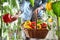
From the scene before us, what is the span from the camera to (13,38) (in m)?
1.29

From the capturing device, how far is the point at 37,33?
1.28 meters

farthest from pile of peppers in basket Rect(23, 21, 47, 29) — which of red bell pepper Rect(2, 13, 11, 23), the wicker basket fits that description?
red bell pepper Rect(2, 13, 11, 23)

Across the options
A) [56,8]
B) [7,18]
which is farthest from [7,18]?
[56,8]

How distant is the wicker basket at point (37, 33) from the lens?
1274mm

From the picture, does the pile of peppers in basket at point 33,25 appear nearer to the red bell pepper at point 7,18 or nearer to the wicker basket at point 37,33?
the wicker basket at point 37,33

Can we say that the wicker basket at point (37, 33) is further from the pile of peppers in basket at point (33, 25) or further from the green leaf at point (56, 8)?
the green leaf at point (56, 8)

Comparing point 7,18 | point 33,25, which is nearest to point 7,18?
point 7,18

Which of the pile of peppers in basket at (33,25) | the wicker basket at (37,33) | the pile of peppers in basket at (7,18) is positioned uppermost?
the pile of peppers in basket at (7,18)

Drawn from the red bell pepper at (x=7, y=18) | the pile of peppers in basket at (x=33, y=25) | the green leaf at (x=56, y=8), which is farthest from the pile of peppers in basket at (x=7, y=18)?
the green leaf at (x=56, y=8)

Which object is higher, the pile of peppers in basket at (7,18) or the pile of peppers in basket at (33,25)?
the pile of peppers in basket at (7,18)

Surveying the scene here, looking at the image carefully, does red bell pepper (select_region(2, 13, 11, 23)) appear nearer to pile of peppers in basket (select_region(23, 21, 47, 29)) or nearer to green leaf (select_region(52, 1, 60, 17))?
pile of peppers in basket (select_region(23, 21, 47, 29))

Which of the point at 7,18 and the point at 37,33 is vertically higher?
the point at 7,18

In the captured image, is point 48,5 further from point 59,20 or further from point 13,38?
point 13,38

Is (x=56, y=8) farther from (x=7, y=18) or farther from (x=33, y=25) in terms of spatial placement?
(x=7, y=18)
